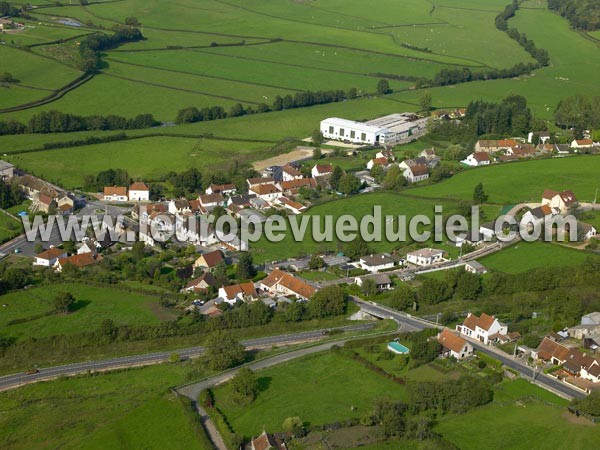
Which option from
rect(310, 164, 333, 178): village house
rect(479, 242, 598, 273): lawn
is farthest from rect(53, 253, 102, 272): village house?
rect(479, 242, 598, 273): lawn

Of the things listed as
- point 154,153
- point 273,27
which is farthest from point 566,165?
point 273,27

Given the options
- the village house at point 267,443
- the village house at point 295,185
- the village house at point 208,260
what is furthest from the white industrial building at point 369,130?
the village house at point 267,443

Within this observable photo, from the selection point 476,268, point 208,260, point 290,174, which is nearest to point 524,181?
point 476,268

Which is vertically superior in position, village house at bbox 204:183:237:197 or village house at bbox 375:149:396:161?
village house at bbox 375:149:396:161

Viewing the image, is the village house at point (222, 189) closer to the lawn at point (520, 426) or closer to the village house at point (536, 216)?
the village house at point (536, 216)

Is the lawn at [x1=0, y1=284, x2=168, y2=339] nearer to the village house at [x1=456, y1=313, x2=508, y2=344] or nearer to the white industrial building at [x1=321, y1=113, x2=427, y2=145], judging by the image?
the village house at [x1=456, y1=313, x2=508, y2=344]

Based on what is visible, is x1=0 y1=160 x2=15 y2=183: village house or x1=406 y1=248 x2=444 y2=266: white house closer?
x1=406 y1=248 x2=444 y2=266: white house

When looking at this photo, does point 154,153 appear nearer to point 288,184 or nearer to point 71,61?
point 288,184

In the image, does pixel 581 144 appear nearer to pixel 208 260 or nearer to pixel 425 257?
pixel 425 257
